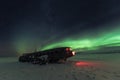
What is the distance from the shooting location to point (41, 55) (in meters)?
73.0

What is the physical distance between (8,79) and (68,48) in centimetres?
3697

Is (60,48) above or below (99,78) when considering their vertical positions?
above

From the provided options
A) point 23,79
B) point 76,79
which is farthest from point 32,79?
point 76,79

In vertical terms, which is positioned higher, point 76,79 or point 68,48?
point 68,48

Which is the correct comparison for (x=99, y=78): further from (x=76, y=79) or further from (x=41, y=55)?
(x=41, y=55)

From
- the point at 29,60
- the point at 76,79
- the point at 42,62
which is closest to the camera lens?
the point at 76,79

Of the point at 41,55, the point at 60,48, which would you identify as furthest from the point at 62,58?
the point at 41,55

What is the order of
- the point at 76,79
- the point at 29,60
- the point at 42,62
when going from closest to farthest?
the point at 76,79
the point at 42,62
the point at 29,60

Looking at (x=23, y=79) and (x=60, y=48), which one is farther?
(x=60, y=48)

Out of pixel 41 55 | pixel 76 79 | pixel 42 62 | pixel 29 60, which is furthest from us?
pixel 29 60

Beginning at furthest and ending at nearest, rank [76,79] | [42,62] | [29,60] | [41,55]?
[29,60]
[41,55]
[42,62]
[76,79]

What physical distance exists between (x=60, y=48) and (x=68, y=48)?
9.49ft

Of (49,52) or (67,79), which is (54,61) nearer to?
(49,52)

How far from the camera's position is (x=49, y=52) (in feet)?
228
